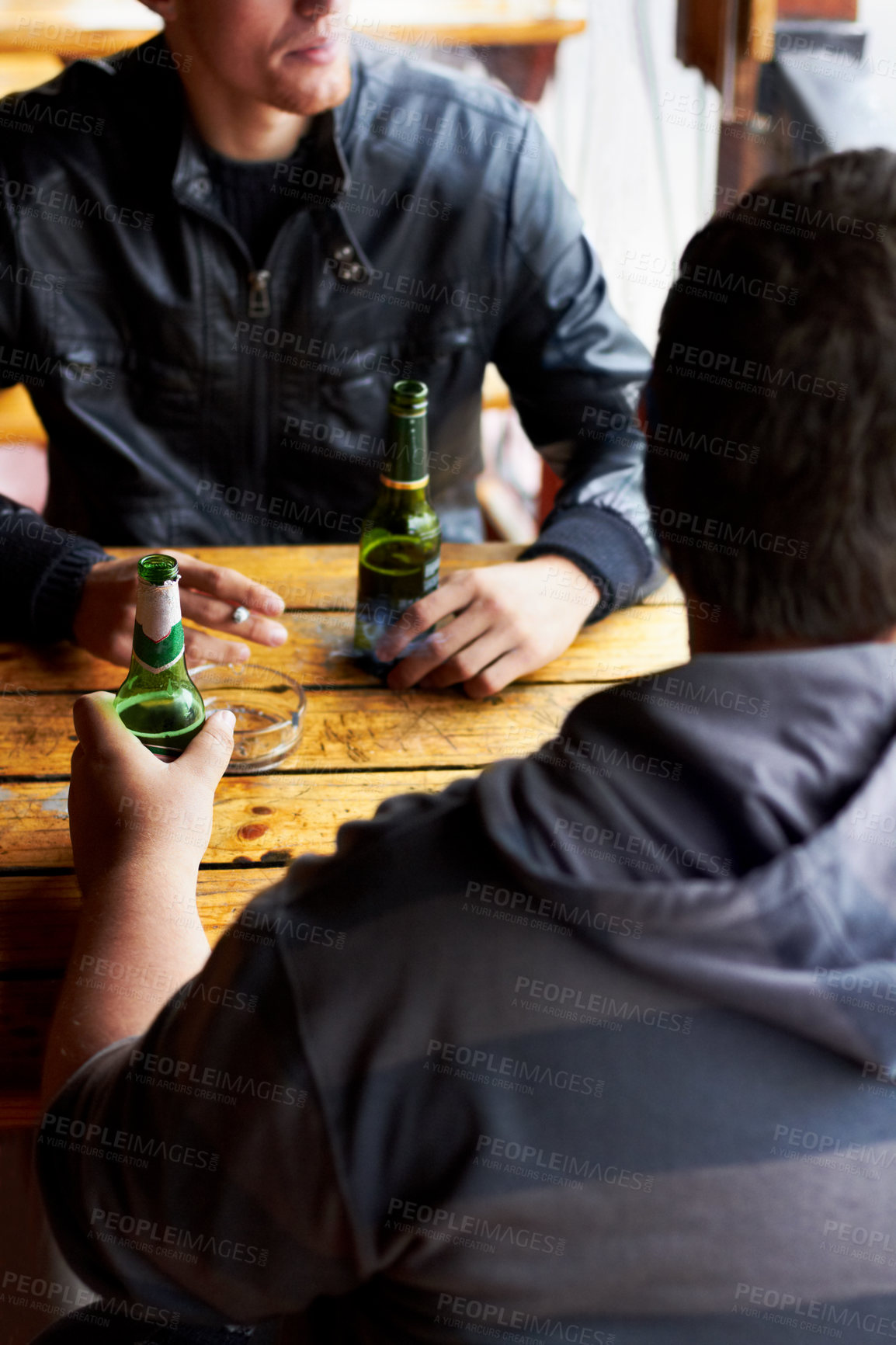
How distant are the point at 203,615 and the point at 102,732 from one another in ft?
0.94

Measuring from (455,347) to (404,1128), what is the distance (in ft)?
4.51

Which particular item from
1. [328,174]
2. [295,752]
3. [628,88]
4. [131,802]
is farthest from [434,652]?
[628,88]

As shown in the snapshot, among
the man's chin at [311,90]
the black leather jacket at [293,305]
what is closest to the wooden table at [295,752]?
the black leather jacket at [293,305]

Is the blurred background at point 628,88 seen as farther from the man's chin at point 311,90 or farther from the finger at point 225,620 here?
the finger at point 225,620

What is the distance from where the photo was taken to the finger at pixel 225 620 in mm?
1244

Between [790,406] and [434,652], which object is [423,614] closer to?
[434,652]

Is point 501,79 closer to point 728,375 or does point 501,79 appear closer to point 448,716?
point 448,716

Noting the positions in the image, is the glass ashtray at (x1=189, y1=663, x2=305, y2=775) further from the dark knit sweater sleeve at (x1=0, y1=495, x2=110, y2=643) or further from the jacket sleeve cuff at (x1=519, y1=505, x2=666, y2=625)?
the jacket sleeve cuff at (x1=519, y1=505, x2=666, y2=625)

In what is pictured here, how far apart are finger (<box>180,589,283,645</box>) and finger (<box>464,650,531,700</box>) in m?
0.20

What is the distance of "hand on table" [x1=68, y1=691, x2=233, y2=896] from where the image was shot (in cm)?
93

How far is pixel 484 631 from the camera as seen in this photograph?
1271 millimetres

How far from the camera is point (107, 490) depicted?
1.78 m

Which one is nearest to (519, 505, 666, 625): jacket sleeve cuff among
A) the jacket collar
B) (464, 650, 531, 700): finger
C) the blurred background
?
(464, 650, 531, 700): finger

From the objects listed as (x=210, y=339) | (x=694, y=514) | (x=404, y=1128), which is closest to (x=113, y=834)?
(x=404, y=1128)
